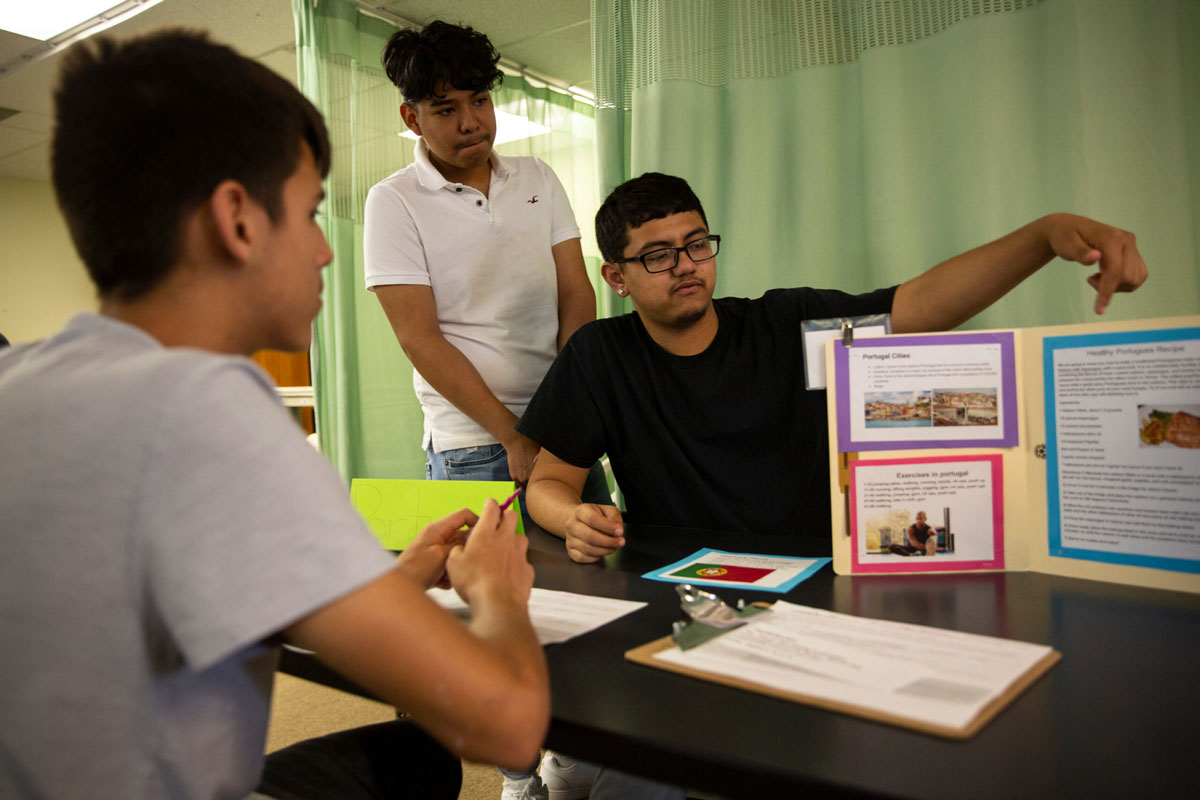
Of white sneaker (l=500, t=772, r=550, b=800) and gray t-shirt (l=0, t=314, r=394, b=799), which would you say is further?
white sneaker (l=500, t=772, r=550, b=800)

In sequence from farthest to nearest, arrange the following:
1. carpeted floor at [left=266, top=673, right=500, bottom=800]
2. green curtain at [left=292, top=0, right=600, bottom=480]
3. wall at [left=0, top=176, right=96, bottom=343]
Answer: wall at [left=0, top=176, right=96, bottom=343] < green curtain at [left=292, top=0, right=600, bottom=480] < carpeted floor at [left=266, top=673, right=500, bottom=800]

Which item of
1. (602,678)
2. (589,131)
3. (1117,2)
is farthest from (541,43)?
(602,678)

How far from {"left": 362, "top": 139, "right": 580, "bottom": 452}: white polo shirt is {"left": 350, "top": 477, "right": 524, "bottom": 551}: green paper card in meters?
0.52

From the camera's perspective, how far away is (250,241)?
2.05 feet

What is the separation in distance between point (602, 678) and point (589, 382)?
896 mm

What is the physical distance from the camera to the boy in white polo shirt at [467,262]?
5.89 ft

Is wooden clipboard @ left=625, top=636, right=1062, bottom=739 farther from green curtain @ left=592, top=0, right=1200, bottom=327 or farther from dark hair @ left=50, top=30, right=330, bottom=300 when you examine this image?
green curtain @ left=592, top=0, right=1200, bottom=327

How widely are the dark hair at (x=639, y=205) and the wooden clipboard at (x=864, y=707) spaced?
3.29 feet

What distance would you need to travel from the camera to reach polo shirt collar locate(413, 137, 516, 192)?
191 cm

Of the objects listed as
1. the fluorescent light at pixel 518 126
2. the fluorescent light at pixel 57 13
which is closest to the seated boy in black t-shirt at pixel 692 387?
the fluorescent light at pixel 518 126

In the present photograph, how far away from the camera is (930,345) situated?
1043mm

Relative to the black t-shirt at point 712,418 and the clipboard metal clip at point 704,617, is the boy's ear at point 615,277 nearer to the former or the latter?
the black t-shirt at point 712,418

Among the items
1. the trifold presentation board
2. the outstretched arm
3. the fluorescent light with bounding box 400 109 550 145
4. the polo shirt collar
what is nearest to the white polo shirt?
the polo shirt collar

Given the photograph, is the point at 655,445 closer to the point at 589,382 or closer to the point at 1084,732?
the point at 589,382
